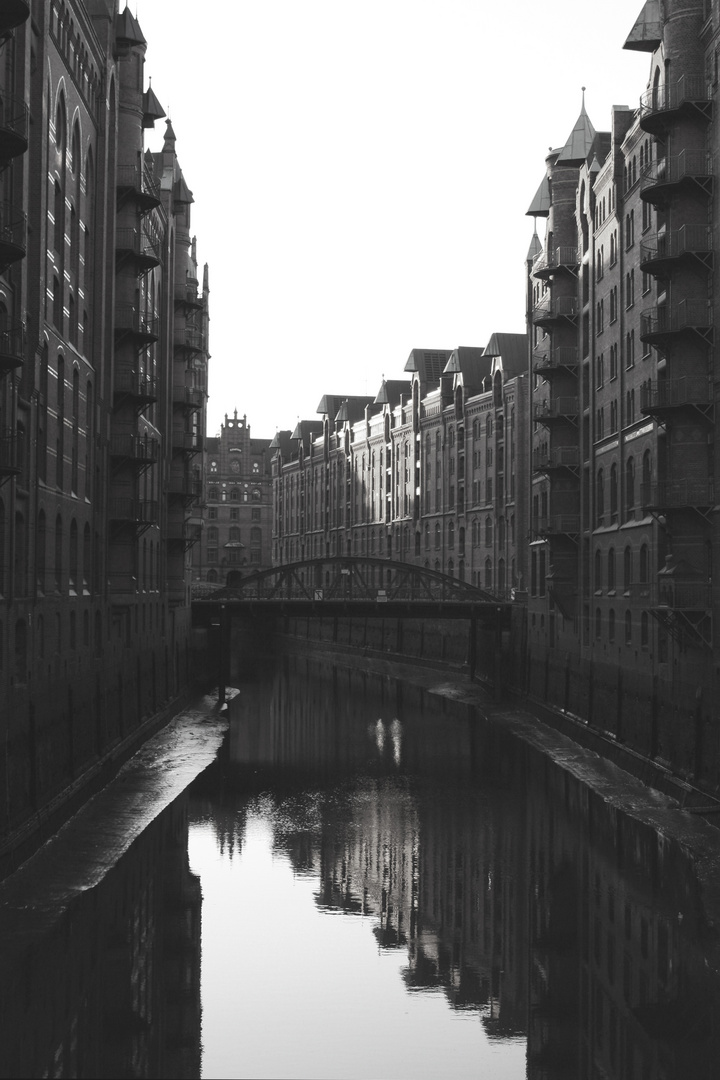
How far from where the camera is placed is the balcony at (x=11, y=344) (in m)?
26.4

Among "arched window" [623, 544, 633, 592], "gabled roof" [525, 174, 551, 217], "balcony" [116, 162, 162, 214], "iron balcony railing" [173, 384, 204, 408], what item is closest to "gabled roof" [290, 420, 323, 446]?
"iron balcony railing" [173, 384, 204, 408]

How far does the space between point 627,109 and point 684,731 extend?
24988 millimetres

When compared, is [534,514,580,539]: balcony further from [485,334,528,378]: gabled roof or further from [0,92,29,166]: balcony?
[0,92,29,166]: balcony

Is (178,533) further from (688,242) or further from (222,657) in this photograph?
(688,242)

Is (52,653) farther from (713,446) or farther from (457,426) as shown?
(457,426)

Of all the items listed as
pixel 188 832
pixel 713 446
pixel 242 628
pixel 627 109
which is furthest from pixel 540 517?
pixel 242 628

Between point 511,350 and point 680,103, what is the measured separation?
5043 centimetres

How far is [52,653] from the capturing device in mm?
34188

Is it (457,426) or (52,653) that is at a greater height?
(457,426)

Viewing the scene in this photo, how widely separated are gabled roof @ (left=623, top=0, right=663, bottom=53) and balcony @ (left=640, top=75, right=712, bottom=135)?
127 inches

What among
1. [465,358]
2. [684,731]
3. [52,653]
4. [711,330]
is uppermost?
[465,358]

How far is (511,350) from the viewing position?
8588 cm

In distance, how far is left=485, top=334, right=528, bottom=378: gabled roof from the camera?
83.2m

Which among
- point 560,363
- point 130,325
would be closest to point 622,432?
point 560,363
